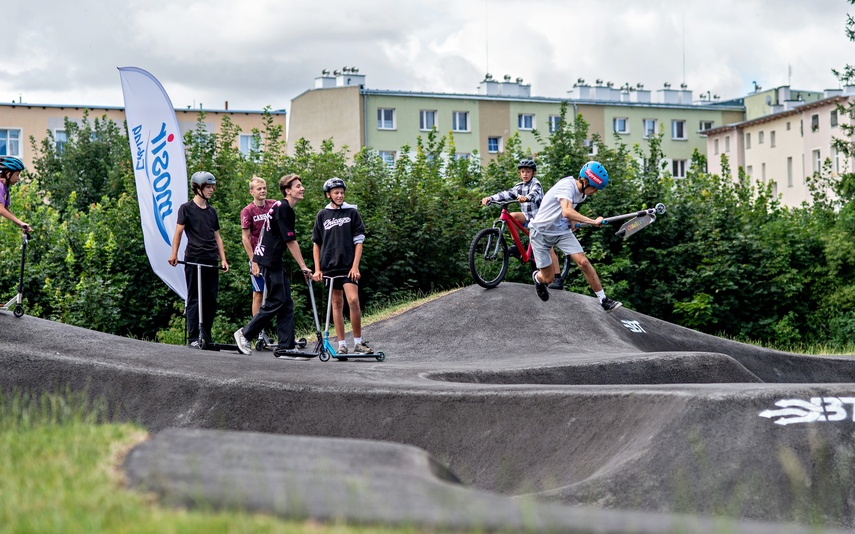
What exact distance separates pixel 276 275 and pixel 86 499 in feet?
23.8

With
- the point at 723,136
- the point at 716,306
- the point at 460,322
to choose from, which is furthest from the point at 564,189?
the point at 723,136

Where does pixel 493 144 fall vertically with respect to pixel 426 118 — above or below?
below

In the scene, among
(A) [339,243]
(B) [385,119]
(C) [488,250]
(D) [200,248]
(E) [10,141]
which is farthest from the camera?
(E) [10,141]

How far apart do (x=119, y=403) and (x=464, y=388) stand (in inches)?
109

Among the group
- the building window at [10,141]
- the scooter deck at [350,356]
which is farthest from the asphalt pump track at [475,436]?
the building window at [10,141]

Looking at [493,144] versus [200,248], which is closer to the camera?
[200,248]

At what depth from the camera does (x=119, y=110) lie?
6744 centimetres

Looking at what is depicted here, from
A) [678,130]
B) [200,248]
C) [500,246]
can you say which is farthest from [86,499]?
[678,130]

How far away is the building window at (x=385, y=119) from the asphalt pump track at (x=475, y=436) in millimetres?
56316

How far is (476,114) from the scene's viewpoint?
6894cm

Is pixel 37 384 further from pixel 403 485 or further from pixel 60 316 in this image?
pixel 60 316

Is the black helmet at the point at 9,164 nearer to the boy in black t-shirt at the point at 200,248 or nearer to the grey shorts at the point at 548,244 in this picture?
Result: the boy in black t-shirt at the point at 200,248

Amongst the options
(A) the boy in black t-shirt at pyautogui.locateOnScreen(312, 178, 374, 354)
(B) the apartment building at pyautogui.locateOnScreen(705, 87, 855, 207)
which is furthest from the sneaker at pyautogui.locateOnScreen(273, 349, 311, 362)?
(B) the apartment building at pyautogui.locateOnScreen(705, 87, 855, 207)

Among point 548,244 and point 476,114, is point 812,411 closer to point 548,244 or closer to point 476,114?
point 548,244
